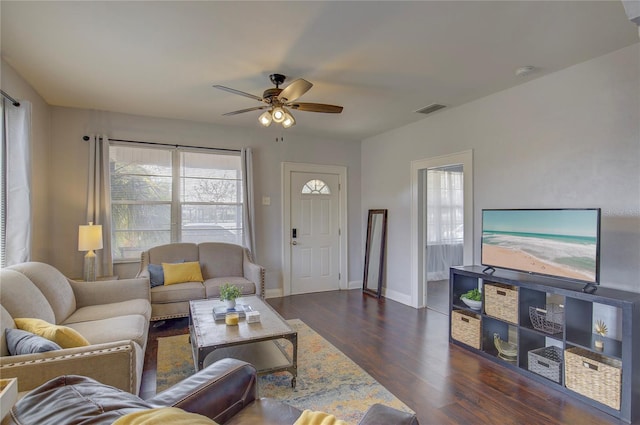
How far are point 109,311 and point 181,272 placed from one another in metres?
1.21

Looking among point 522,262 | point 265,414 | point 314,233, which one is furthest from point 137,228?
point 522,262

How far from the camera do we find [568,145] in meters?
2.90

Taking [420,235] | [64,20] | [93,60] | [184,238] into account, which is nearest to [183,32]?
[64,20]

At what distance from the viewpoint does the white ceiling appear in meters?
2.10

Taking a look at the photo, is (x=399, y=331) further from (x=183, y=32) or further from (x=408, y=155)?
(x=183, y=32)

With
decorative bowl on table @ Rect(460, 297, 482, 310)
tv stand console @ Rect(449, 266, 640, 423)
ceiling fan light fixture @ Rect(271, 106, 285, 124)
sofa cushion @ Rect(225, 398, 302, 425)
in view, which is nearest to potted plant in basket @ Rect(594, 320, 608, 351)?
tv stand console @ Rect(449, 266, 640, 423)

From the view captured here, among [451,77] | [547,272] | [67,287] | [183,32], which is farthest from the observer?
[451,77]

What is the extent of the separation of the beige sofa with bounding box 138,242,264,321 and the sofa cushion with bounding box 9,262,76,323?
887 millimetres

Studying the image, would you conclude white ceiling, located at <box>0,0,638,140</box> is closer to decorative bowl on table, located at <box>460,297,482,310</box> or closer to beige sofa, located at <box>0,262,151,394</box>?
beige sofa, located at <box>0,262,151,394</box>

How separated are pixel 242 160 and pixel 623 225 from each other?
171 inches

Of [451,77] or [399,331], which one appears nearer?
[451,77]

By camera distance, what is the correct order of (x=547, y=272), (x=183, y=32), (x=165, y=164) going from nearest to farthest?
(x=183, y=32), (x=547, y=272), (x=165, y=164)

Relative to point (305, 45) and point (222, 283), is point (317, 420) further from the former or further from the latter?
point (222, 283)

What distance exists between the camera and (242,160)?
4.91 metres
